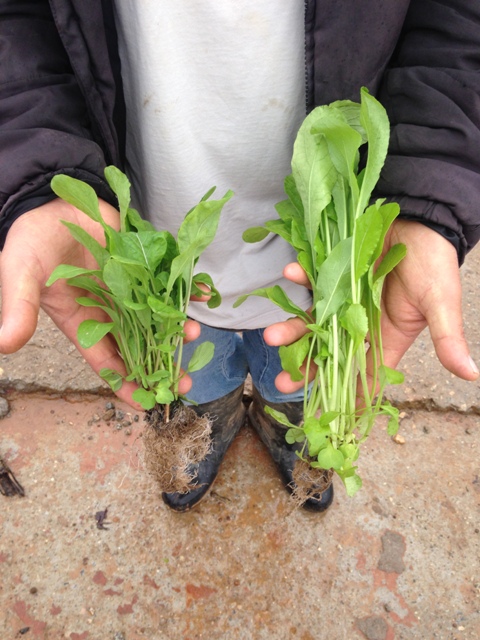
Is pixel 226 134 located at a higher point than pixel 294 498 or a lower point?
higher

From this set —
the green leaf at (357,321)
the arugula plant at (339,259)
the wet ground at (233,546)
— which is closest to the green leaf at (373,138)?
the arugula plant at (339,259)

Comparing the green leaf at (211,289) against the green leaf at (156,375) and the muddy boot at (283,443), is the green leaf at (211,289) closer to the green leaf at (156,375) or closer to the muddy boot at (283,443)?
the green leaf at (156,375)

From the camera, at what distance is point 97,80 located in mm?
1153

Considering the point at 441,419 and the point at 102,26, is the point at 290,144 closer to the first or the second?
the point at 102,26

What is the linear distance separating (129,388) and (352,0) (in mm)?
1039

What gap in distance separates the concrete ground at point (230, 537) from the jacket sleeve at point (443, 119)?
1.16 meters

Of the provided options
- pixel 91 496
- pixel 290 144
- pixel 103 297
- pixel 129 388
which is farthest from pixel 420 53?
pixel 91 496

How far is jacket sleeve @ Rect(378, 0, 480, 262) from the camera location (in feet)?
3.69

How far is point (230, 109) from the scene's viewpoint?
4.11 feet

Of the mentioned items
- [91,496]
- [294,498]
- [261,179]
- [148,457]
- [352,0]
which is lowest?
[91,496]

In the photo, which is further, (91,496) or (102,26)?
(91,496)

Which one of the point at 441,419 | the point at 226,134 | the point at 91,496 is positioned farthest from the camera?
the point at 441,419

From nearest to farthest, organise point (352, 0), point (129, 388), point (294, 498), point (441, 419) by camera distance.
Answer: point (352, 0) → point (129, 388) → point (294, 498) → point (441, 419)

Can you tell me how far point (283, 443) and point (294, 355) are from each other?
0.82 m
